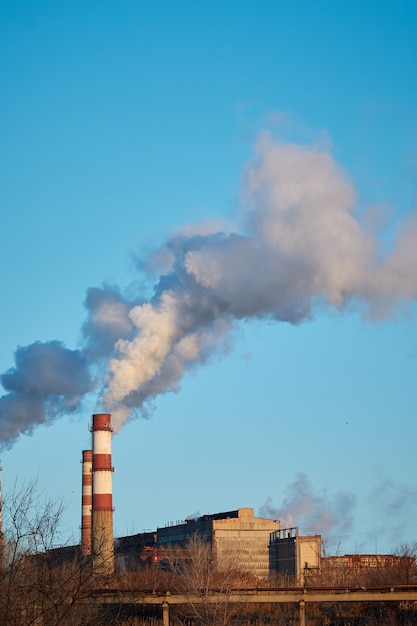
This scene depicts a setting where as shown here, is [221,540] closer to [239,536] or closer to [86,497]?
[239,536]

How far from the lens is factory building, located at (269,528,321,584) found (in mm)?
47969

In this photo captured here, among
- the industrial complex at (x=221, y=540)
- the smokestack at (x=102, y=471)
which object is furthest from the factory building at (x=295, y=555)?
the smokestack at (x=102, y=471)

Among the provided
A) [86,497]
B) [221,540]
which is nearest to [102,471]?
[86,497]

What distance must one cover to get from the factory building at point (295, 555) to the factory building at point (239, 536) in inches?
28.0

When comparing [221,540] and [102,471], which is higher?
[102,471]

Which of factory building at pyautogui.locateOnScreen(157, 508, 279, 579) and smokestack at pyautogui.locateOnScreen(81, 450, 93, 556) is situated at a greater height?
smokestack at pyautogui.locateOnScreen(81, 450, 93, 556)

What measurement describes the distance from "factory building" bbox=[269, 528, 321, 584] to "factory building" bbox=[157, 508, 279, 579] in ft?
2.33

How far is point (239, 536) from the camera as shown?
2013 inches

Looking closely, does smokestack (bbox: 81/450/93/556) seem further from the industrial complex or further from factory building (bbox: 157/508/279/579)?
factory building (bbox: 157/508/279/579)

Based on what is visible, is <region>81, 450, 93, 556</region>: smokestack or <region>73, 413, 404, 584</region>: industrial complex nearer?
<region>73, 413, 404, 584</region>: industrial complex

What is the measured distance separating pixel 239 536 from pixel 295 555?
4020 millimetres

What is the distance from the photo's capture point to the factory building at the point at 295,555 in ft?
157

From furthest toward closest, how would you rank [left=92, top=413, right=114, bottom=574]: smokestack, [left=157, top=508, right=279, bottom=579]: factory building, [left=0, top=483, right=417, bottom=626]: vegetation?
[left=157, top=508, right=279, bottom=579]: factory building
[left=92, top=413, right=114, bottom=574]: smokestack
[left=0, top=483, right=417, bottom=626]: vegetation

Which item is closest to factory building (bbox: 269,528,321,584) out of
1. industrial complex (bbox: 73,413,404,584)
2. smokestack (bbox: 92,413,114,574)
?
industrial complex (bbox: 73,413,404,584)
